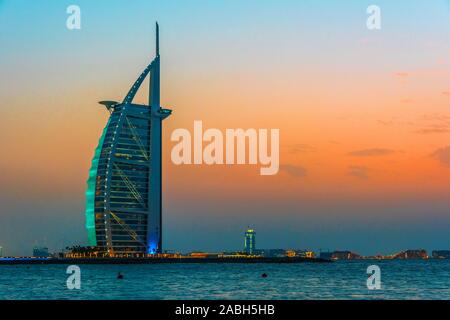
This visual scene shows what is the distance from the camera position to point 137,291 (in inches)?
3110
